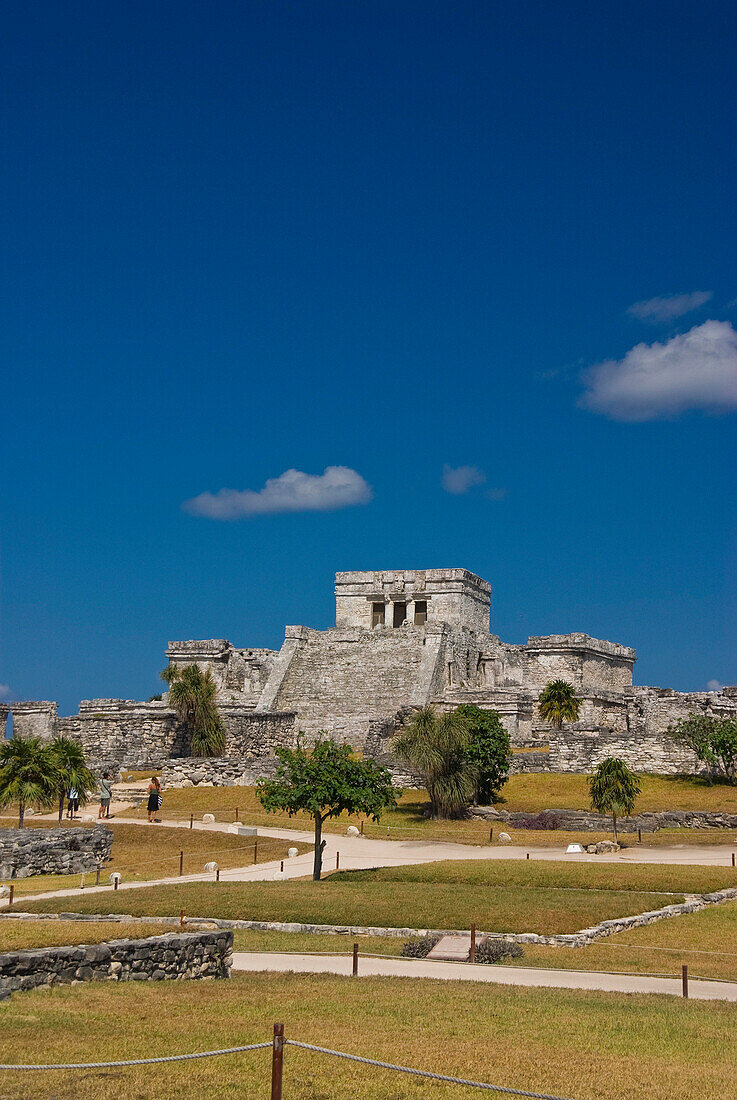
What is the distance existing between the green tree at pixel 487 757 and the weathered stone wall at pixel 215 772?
8528 millimetres

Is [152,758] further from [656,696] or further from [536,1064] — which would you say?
[536,1064]

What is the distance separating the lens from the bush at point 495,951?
53.6ft

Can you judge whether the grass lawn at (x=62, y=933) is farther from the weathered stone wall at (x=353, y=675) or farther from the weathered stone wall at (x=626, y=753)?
the weathered stone wall at (x=353, y=675)

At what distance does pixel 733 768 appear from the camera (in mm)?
38062

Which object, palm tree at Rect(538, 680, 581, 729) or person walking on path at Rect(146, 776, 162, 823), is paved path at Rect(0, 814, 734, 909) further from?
palm tree at Rect(538, 680, 581, 729)

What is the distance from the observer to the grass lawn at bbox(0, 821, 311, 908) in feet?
83.9

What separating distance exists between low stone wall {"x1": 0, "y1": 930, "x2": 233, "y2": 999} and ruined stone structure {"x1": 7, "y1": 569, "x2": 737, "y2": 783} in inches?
1082

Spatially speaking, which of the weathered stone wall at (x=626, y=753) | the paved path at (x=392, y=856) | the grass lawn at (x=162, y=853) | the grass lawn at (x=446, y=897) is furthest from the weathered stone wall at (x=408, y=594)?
the grass lawn at (x=446, y=897)

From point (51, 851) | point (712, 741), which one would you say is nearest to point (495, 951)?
point (51, 851)

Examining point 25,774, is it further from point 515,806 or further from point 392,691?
point 392,691

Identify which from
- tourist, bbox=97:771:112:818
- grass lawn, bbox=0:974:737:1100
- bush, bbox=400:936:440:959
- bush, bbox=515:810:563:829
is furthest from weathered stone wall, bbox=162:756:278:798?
grass lawn, bbox=0:974:737:1100

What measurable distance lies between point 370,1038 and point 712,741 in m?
29.7

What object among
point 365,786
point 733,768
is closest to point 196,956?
point 365,786

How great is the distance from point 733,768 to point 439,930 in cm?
2253
